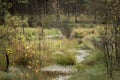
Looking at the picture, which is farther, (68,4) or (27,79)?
(68,4)

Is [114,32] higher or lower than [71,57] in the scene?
higher

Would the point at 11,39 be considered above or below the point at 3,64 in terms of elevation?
above

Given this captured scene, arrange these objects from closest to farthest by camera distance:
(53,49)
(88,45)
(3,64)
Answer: (3,64), (53,49), (88,45)

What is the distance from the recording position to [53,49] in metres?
14.0

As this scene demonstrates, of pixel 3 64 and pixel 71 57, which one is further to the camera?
pixel 71 57

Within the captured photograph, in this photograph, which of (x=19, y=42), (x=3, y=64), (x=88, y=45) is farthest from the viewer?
(x=88, y=45)

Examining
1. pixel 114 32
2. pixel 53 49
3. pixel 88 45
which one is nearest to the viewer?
pixel 114 32

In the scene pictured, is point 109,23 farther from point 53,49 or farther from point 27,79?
point 53,49

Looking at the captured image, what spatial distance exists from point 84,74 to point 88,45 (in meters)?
7.52

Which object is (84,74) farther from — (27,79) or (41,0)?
(41,0)

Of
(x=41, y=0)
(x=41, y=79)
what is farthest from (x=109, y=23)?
(x=41, y=0)

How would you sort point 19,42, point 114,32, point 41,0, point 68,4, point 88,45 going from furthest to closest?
point 68,4 < point 41,0 < point 88,45 < point 19,42 < point 114,32

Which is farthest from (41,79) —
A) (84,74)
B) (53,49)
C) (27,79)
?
(53,49)

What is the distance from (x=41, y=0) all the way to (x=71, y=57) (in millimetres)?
28763
